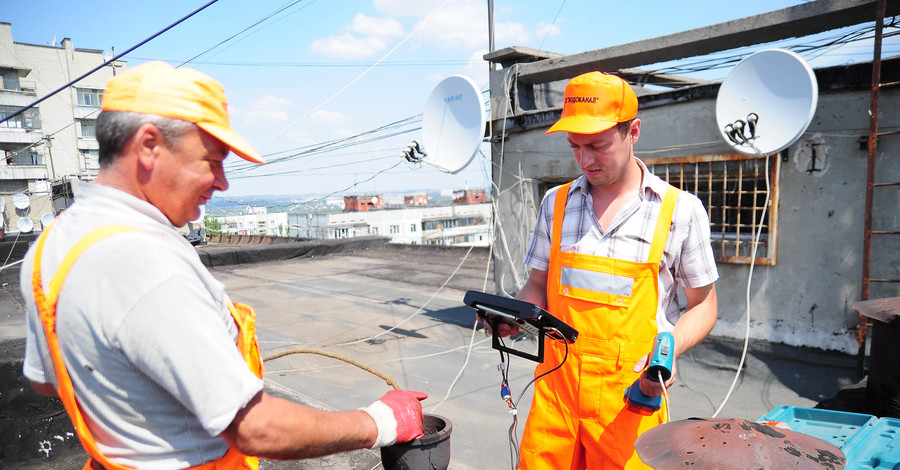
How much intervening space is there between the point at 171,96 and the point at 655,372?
5.21 feet

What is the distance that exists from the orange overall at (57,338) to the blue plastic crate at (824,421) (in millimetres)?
2556

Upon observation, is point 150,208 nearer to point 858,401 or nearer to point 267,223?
point 858,401

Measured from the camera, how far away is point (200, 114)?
1183 millimetres

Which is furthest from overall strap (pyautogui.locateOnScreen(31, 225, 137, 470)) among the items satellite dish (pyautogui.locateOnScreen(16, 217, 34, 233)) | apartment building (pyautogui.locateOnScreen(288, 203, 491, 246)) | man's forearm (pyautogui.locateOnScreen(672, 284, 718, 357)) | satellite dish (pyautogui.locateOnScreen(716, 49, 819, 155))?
apartment building (pyautogui.locateOnScreen(288, 203, 491, 246))

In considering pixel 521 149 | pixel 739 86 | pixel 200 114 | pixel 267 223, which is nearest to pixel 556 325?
pixel 200 114

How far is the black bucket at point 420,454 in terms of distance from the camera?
5.48ft

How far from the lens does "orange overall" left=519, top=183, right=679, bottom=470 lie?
6.51 ft

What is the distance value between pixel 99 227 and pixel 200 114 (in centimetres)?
32

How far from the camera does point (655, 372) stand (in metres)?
1.72

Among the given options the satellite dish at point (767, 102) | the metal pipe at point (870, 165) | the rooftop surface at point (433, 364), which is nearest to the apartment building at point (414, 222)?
the rooftop surface at point (433, 364)

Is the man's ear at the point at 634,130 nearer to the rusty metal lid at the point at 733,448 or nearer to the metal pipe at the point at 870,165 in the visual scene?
the rusty metal lid at the point at 733,448

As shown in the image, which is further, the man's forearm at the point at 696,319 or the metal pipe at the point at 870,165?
the metal pipe at the point at 870,165

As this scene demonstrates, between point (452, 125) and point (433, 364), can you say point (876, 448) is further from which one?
point (452, 125)

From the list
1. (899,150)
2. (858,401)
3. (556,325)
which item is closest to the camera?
(556,325)
